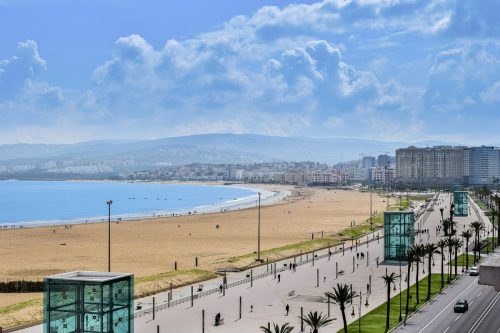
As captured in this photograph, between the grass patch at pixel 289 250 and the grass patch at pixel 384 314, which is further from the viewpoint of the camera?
the grass patch at pixel 289 250

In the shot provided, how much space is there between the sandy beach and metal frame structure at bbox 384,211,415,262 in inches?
780

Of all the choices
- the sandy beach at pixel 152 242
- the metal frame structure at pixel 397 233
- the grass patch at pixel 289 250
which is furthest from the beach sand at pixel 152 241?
the metal frame structure at pixel 397 233

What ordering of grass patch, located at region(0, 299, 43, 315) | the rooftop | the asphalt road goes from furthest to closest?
grass patch, located at region(0, 299, 43, 315), the asphalt road, the rooftop

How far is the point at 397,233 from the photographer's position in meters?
75.3

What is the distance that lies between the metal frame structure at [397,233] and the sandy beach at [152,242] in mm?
19805

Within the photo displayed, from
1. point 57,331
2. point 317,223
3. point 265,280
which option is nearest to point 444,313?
point 265,280

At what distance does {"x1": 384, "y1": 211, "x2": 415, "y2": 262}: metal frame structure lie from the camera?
7512cm

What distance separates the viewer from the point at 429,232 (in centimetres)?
11406

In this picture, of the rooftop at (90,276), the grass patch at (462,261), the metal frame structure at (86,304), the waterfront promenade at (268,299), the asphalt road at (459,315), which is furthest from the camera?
the grass patch at (462,261)

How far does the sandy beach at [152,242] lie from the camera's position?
76.6 metres

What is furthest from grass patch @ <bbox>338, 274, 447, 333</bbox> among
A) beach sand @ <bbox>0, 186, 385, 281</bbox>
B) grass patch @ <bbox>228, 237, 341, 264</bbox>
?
beach sand @ <bbox>0, 186, 385, 281</bbox>

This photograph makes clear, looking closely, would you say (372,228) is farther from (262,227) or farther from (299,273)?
(299,273)

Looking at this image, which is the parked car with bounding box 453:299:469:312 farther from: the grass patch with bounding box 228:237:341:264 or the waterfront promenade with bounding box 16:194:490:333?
the grass patch with bounding box 228:237:341:264

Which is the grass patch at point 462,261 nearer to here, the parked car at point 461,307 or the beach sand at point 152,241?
the parked car at point 461,307
